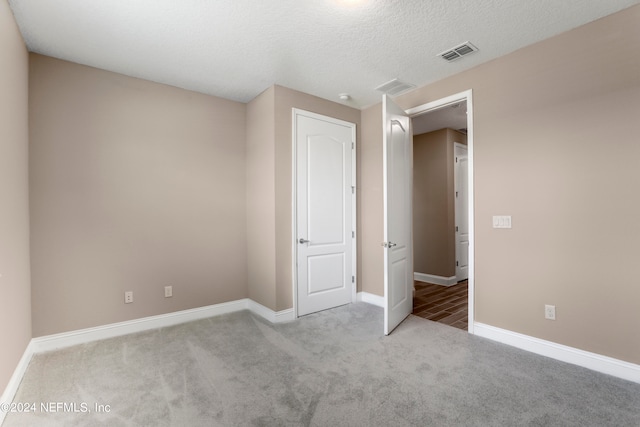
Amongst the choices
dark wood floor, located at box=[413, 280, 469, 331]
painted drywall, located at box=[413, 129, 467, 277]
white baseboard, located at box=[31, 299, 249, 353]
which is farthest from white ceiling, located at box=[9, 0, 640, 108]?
dark wood floor, located at box=[413, 280, 469, 331]

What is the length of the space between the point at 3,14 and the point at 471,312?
436 centimetres

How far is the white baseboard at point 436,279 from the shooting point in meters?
5.09

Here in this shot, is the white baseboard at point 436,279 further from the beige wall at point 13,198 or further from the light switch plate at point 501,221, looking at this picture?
the beige wall at point 13,198

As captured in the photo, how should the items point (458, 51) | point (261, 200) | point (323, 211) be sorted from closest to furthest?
1. point (458, 51)
2. point (261, 200)
3. point (323, 211)

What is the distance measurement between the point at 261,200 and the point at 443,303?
9.15ft

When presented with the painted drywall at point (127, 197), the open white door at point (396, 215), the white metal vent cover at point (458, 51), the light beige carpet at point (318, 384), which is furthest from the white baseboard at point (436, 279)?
the white metal vent cover at point (458, 51)

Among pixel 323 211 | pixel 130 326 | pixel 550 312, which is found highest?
pixel 323 211

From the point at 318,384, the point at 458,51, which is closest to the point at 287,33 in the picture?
the point at 458,51

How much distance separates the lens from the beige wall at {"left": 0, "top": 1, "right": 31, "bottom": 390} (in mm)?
1924

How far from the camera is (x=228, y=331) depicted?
3.13 m

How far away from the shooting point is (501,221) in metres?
2.80

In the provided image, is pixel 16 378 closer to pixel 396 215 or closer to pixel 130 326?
pixel 130 326

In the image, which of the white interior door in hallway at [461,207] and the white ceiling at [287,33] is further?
the white interior door in hallway at [461,207]

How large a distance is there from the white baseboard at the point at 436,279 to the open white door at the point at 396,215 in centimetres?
170
